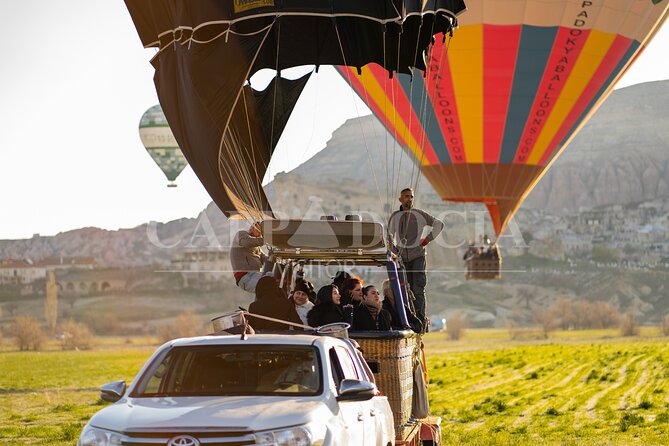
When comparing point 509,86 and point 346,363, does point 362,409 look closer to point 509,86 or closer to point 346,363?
point 346,363

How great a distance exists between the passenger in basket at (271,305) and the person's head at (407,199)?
11.0 feet

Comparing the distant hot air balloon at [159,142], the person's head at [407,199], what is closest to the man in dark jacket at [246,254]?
the person's head at [407,199]

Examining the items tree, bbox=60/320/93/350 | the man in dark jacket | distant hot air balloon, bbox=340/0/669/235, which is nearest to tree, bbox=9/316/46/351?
tree, bbox=60/320/93/350

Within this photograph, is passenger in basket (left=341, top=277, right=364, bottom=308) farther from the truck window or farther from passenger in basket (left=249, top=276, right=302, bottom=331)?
the truck window

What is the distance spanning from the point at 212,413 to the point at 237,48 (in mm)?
9424

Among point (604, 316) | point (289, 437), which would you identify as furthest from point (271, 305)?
point (604, 316)

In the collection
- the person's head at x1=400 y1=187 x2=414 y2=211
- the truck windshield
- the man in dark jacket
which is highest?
the person's head at x1=400 y1=187 x2=414 y2=211

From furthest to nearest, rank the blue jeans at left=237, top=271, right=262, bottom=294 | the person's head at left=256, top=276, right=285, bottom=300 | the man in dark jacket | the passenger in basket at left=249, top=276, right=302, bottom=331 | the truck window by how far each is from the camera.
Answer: the man in dark jacket < the blue jeans at left=237, top=271, right=262, bottom=294 < the person's head at left=256, top=276, right=285, bottom=300 < the passenger in basket at left=249, top=276, right=302, bottom=331 < the truck window

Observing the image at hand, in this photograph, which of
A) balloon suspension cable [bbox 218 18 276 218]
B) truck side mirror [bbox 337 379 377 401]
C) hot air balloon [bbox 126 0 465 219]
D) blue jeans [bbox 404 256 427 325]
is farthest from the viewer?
balloon suspension cable [bbox 218 18 276 218]

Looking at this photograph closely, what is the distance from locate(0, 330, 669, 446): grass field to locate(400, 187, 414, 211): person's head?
164 inches

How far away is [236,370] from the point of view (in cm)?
902

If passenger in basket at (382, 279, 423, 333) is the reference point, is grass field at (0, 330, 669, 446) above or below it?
below

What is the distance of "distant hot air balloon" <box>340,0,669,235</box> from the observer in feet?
106

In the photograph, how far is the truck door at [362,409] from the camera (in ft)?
28.8
